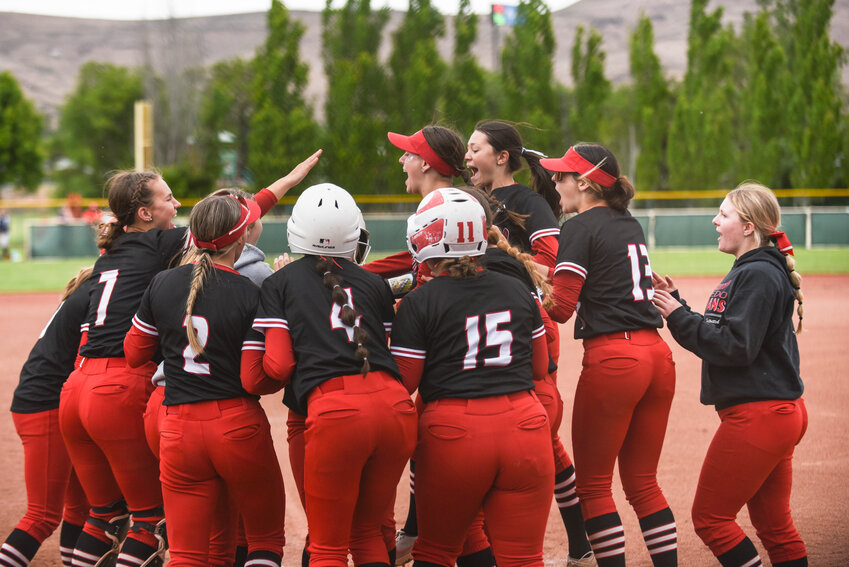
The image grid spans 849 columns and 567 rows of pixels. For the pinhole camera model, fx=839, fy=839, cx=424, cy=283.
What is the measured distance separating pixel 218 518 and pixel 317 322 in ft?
3.66

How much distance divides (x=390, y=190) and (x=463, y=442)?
3037 centimetres

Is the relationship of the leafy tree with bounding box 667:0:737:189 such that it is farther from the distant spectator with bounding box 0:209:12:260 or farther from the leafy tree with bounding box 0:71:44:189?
the leafy tree with bounding box 0:71:44:189

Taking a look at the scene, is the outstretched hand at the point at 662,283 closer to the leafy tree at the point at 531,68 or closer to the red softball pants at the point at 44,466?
the red softball pants at the point at 44,466

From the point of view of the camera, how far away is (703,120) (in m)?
36.8

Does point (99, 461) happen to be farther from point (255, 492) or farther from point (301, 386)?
point (301, 386)

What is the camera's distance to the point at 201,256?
11.2 ft

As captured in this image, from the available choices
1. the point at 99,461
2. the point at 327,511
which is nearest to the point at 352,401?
the point at 327,511

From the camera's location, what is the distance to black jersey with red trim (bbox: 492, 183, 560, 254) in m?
4.19

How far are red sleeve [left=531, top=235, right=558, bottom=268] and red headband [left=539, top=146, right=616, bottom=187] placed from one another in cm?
35

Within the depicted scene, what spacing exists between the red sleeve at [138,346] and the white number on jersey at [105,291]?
38 cm

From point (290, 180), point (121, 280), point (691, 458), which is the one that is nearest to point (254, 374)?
point (121, 280)

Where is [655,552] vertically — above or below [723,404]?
below

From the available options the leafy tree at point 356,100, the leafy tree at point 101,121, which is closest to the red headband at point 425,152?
the leafy tree at point 356,100

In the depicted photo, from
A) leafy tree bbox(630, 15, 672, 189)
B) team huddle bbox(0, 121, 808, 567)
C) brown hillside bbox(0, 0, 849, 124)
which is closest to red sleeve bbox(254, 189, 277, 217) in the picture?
team huddle bbox(0, 121, 808, 567)
